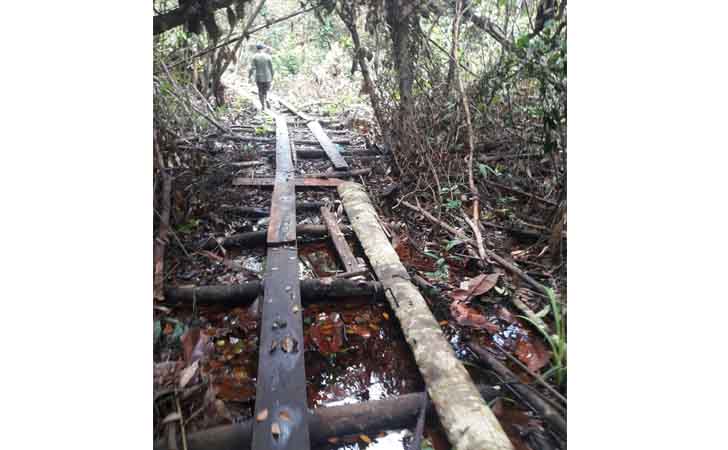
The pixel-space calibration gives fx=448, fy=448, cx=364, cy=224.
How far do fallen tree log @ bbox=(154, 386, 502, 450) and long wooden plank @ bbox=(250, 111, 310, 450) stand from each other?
0.23 feet

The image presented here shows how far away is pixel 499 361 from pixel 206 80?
24.6 feet

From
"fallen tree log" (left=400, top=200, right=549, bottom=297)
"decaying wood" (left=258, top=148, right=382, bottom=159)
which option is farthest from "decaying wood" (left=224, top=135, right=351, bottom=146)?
"fallen tree log" (left=400, top=200, right=549, bottom=297)

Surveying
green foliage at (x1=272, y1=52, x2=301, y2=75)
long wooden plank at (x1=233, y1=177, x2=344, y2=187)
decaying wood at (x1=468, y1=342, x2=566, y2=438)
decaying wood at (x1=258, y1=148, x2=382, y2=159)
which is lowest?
decaying wood at (x1=468, y1=342, x2=566, y2=438)

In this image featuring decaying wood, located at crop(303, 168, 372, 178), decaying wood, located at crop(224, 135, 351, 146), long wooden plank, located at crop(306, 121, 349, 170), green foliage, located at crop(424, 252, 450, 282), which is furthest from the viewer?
decaying wood, located at crop(224, 135, 351, 146)

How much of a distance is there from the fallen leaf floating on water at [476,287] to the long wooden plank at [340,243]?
0.61 meters

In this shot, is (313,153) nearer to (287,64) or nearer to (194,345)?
(194,345)

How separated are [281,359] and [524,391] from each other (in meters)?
0.92

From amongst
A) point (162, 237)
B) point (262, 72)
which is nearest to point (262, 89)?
point (262, 72)

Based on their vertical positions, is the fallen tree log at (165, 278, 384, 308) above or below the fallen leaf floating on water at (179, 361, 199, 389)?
above

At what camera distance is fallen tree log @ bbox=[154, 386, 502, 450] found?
1.40m

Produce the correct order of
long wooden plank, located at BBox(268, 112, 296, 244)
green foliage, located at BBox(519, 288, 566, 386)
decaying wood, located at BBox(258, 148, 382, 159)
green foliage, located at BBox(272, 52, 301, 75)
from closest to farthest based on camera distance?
green foliage, located at BBox(519, 288, 566, 386) < long wooden plank, located at BBox(268, 112, 296, 244) < decaying wood, located at BBox(258, 148, 382, 159) < green foliage, located at BBox(272, 52, 301, 75)

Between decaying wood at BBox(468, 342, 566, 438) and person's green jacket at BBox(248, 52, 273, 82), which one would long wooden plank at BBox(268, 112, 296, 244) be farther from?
person's green jacket at BBox(248, 52, 273, 82)
